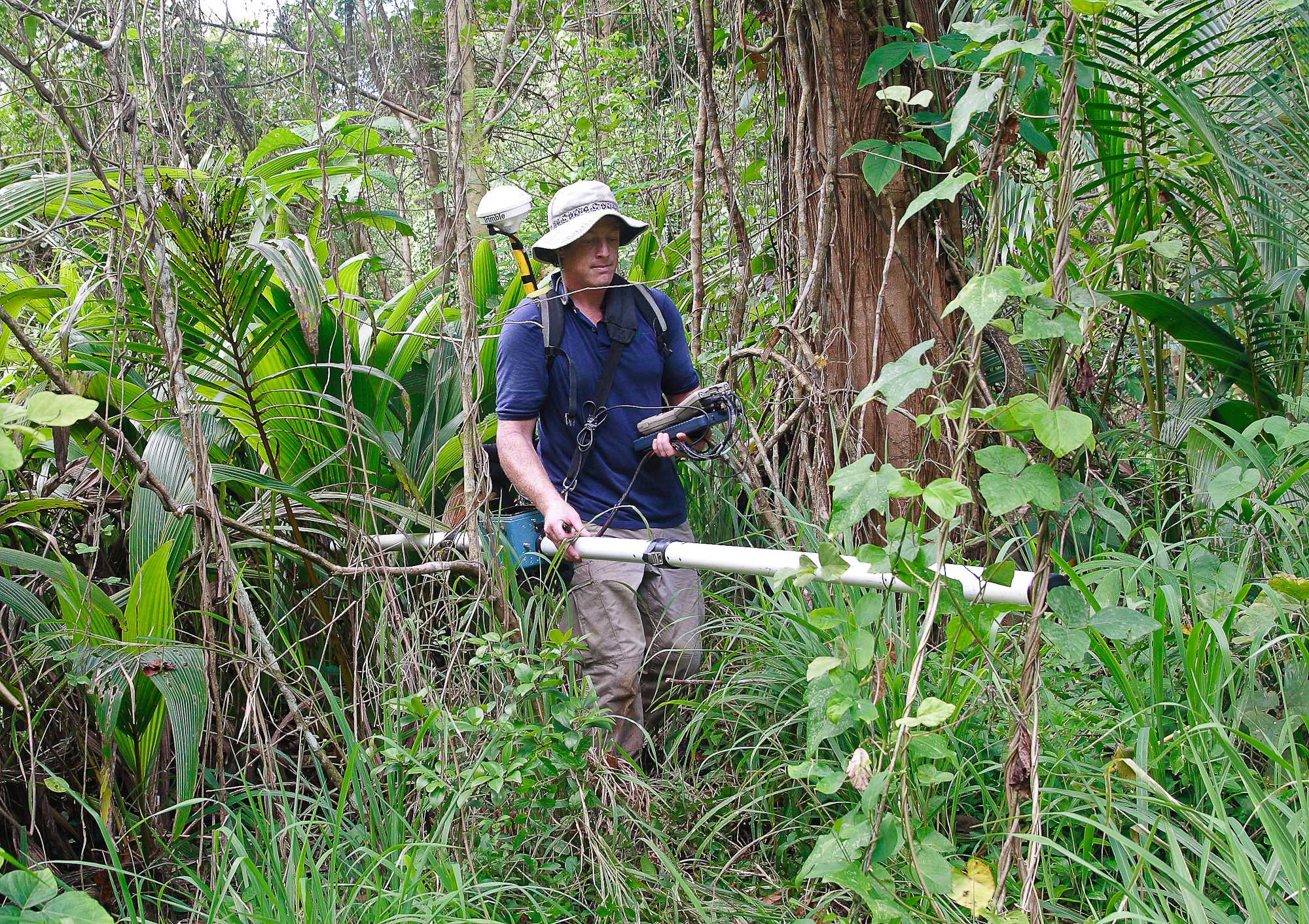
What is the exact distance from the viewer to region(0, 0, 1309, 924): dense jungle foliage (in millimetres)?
1693

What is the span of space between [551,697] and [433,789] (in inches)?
12.6

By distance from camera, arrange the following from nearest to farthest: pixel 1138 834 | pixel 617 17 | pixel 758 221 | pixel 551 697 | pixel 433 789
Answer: pixel 1138 834
pixel 433 789
pixel 551 697
pixel 758 221
pixel 617 17

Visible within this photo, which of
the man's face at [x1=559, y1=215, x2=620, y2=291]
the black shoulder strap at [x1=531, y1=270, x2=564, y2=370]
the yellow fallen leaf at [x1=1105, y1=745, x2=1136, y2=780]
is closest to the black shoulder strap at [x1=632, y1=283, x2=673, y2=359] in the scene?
the man's face at [x1=559, y1=215, x2=620, y2=291]

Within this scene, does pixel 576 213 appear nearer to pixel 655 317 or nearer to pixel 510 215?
pixel 510 215

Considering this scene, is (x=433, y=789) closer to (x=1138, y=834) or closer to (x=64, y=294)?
(x=1138, y=834)

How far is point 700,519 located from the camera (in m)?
3.57

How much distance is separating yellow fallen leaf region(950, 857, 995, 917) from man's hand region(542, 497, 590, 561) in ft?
4.42

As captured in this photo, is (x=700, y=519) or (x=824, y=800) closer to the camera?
(x=824, y=800)

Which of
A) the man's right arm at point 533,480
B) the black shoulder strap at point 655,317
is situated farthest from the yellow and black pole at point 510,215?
the man's right arm at point 533,480

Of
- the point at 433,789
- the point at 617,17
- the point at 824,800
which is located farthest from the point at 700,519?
the point at 617,17

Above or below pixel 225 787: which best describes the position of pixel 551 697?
above

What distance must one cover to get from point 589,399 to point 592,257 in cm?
46

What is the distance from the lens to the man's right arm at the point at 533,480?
2777 millimetres

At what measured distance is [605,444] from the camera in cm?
308
